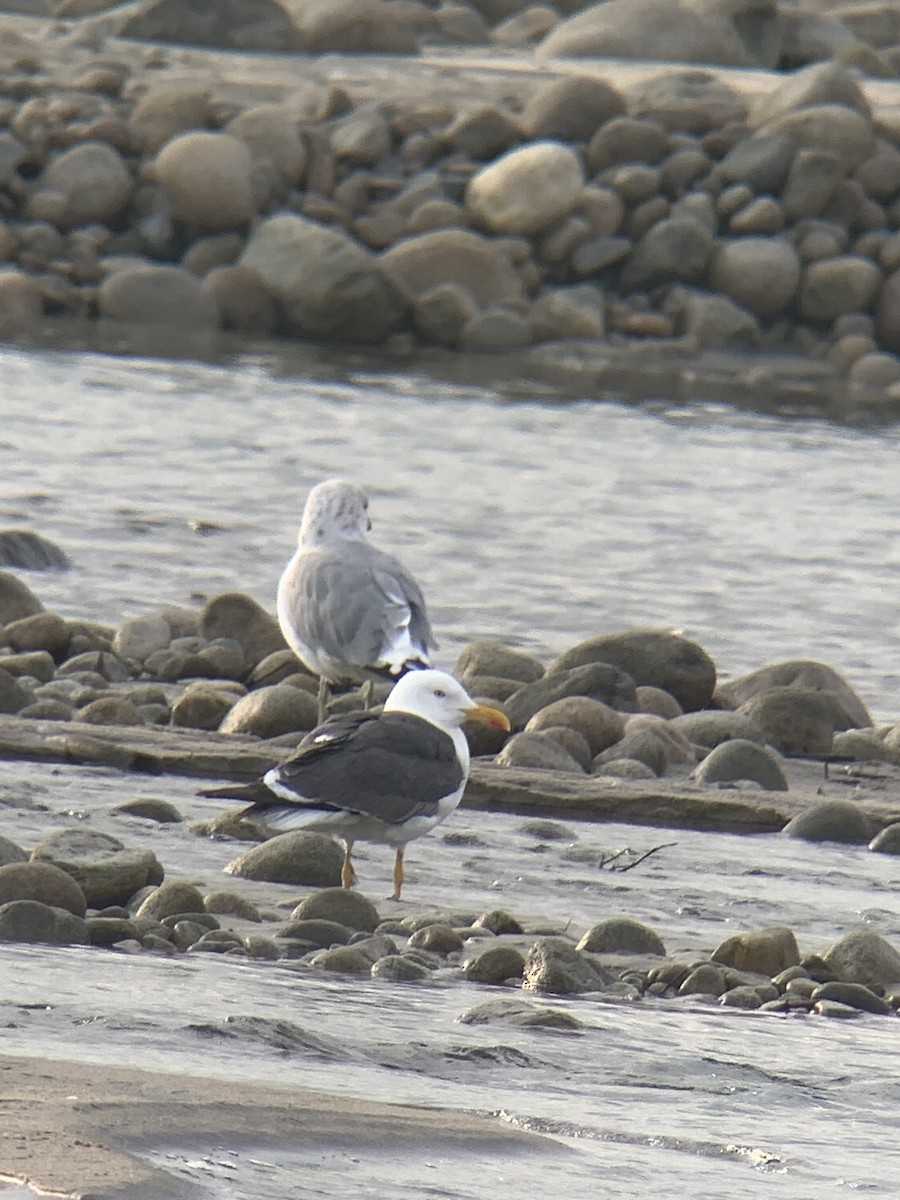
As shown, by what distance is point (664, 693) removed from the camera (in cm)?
973

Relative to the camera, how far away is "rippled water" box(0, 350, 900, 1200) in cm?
451

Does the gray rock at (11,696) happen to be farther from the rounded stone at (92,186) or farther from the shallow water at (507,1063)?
the rounded stone at (92,186)

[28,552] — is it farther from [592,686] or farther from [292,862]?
[292,862]

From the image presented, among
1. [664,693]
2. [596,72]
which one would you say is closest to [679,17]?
[596,72]

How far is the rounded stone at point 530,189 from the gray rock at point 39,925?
20.3 meters

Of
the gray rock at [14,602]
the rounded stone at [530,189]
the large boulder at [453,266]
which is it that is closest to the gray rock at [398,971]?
the gray rock at [14,602]

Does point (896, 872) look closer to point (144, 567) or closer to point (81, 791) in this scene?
point (81, 791)

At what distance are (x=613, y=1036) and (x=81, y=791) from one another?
2694 millimetres

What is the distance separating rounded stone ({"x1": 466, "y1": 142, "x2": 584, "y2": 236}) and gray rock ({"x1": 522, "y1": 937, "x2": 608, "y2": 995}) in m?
20.2

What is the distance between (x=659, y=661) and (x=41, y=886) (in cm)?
459

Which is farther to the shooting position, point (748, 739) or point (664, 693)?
point (664, 693)

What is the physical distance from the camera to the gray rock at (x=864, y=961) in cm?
583

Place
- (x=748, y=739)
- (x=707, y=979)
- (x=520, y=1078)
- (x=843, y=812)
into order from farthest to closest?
1. (x=748, y=739)
2. (x=843, y=812)
3. (x=707, y=979)
4. (x=520, y=1078)

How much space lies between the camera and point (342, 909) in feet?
19.7
